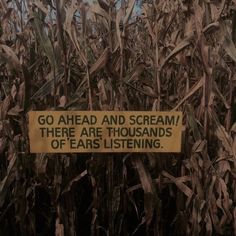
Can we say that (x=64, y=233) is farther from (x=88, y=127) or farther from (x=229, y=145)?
(x=229, y=145)

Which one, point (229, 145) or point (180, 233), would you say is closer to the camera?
point (229, 145)

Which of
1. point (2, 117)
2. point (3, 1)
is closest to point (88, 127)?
point (2, 117)

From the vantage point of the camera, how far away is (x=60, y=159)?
1.17m

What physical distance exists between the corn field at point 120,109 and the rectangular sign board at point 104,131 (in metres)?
0.04

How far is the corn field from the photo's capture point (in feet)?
3.59

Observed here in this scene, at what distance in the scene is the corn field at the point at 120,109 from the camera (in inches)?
43.0

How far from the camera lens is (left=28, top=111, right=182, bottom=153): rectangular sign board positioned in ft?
3.48

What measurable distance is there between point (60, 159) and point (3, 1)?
548 millimetres

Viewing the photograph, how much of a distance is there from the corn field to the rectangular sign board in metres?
0.04

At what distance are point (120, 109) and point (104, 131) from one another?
7cm

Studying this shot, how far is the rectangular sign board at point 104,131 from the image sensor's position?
106cm

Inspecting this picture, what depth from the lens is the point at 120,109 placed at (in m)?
1.10

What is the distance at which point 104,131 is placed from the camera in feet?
3.53

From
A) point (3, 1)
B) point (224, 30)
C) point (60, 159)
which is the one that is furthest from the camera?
point (3, 1)
